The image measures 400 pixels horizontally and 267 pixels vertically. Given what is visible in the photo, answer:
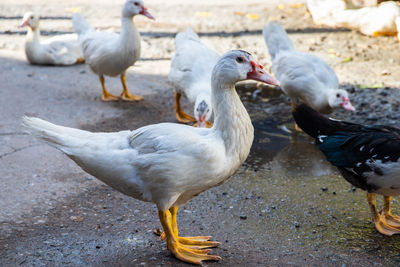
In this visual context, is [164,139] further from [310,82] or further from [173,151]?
[310,82]

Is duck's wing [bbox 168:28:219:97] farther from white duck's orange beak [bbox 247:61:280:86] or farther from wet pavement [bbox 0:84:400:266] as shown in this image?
white duck's orange beak [bbox 247:61:280:86]

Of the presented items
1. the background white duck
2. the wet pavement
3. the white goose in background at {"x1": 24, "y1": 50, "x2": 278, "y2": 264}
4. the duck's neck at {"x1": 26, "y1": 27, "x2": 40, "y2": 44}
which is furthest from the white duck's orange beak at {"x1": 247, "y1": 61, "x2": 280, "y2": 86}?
the background white duck

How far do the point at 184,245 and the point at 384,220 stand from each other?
61.3 inches

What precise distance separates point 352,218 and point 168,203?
1630 millimetres

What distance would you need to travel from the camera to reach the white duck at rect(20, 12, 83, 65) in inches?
312

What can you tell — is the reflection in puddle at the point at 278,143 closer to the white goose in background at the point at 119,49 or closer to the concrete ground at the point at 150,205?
the concrete ground at the point at 150,205

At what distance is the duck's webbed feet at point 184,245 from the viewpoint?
323 centimetres

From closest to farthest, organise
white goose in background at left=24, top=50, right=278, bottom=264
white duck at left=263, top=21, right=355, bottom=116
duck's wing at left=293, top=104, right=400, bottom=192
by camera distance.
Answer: white goose in background at left=24, top=50, right=278, bottom=264 < duck's wing at left=293, top=104, right=400, bottom=192 < white duck at left=263, top=21, right=355, bottom=116

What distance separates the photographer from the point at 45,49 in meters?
7.95

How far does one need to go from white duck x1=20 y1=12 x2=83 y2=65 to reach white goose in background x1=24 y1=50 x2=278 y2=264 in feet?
16.8

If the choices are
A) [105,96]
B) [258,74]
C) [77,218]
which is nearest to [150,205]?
[77,218]

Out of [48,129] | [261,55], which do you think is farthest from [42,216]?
[261,55]

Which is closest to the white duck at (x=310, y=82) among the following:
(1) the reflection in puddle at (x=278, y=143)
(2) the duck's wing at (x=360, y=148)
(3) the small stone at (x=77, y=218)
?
(1) the reflection in puddle at (x=278, y=143)

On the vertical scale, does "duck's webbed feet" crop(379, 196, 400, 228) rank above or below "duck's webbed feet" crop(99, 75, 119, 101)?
above
